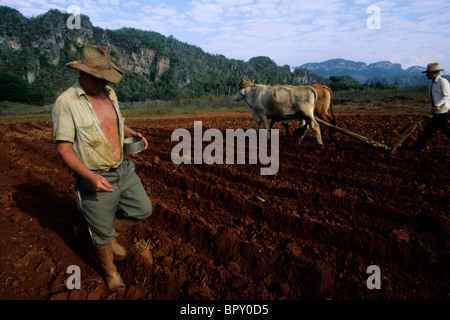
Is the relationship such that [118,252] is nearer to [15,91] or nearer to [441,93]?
[441,93]

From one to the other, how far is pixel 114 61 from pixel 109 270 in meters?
73.2

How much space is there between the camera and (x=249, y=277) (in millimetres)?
2551

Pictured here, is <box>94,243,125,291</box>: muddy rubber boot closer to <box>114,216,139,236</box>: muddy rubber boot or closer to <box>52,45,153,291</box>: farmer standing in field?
<box>52,45,153,291</box>: farmer standing in field

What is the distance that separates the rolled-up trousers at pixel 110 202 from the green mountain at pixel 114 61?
41815 millimetres

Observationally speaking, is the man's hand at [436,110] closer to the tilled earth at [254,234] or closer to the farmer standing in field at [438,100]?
the farmer standing in field at [438,100]

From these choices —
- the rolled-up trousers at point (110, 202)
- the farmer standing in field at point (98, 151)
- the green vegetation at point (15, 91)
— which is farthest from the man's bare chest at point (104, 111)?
the green vegetation at point (15, 91)

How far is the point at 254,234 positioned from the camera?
317 cm

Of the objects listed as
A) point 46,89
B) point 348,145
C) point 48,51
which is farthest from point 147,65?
point 348,145

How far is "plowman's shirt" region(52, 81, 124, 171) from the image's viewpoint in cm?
200

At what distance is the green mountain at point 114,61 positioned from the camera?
1901 inches

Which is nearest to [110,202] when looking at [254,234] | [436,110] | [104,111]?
[104,111]

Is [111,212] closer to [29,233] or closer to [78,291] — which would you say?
[78,291]

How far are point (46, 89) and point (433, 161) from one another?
56533 mm
